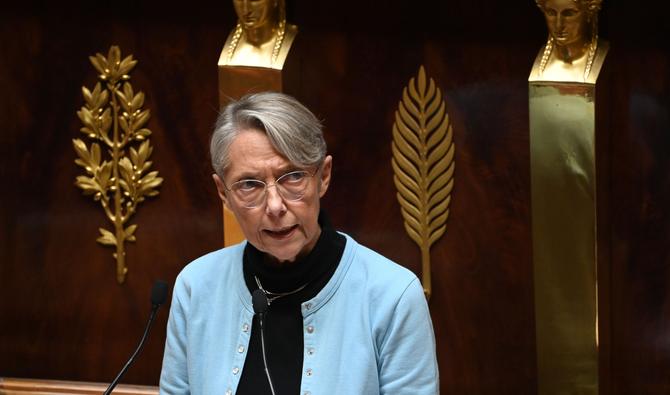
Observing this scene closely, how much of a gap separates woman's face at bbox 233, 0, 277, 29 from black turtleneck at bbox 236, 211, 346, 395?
0.75m

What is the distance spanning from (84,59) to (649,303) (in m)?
1.33

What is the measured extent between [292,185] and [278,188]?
2cm

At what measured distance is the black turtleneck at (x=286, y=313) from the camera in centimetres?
175

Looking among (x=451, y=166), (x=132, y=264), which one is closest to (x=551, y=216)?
(x=451, y=166)

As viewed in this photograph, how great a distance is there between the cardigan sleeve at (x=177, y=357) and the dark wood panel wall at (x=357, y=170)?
811mm

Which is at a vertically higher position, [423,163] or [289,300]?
[423,163]

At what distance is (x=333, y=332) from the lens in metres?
1.74

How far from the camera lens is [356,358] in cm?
171

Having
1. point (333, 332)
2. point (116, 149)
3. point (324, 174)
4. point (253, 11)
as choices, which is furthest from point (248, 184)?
point (116, 149)

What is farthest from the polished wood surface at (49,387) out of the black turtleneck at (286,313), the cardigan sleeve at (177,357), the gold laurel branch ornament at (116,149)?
the black turtleneck at (286,313)

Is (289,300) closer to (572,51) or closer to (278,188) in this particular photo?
(278,188)

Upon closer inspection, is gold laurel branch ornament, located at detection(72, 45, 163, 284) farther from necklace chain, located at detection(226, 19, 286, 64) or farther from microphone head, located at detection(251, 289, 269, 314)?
microphone head, located at detection(251, 289, 269, 314)

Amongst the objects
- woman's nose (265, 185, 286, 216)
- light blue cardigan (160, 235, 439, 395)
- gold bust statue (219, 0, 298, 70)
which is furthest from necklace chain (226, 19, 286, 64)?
woman's nose (265, 185, 286, 216)

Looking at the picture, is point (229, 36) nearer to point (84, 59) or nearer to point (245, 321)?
point (84, 59)
